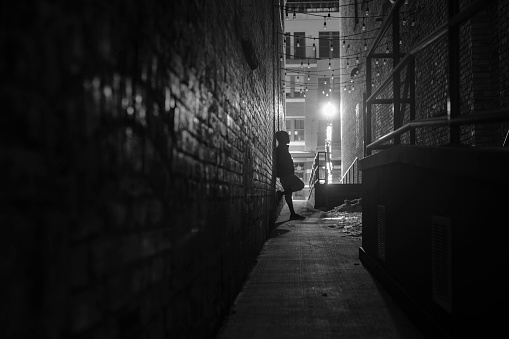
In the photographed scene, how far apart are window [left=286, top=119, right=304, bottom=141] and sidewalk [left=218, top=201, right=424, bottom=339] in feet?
71.5

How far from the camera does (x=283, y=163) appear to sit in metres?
8.42

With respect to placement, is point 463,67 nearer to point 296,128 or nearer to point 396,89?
point 396,89

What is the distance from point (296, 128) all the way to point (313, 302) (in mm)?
24049

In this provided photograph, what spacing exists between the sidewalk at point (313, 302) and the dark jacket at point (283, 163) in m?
3.59

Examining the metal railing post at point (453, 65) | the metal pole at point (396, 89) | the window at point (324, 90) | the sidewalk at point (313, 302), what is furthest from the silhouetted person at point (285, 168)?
the window at point (324, 90)

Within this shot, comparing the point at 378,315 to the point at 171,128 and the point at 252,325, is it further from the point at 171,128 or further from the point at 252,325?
the point at 171,128

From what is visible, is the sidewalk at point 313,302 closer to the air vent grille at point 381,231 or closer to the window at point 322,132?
the air vent grille at point 381,231

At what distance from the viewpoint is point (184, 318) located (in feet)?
5.29

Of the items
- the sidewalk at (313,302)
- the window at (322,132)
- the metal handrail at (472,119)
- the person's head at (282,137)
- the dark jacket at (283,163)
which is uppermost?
the window at (322,132)

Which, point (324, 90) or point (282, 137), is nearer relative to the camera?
point (282, 137)

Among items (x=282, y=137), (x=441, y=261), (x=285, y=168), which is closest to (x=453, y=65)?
(x=441, y=261)

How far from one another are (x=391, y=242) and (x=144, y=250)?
88.4 inches

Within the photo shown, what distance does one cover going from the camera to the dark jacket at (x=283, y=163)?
8.39m

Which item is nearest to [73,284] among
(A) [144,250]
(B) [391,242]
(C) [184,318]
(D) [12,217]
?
(D) [12,217]
